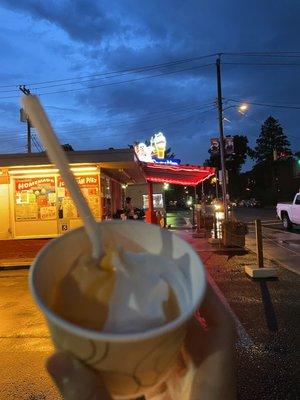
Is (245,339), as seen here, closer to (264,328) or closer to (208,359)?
(264,328)

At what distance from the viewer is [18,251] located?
15.9 metres

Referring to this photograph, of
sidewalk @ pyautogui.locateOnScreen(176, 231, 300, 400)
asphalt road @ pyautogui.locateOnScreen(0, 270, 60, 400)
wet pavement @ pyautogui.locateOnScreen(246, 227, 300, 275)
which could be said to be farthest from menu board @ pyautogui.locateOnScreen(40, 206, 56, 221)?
wet pavement @ pyautogui.locateOnScreen(246, 227, 300, 275)

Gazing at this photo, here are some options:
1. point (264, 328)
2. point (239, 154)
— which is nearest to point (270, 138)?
point (239, 154)

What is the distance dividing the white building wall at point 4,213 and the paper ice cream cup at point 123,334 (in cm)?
1620

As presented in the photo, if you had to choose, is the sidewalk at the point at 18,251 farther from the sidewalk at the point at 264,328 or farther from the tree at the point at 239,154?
the tree at the point at 239,154

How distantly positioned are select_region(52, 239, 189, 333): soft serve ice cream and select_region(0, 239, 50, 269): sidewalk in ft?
47.5

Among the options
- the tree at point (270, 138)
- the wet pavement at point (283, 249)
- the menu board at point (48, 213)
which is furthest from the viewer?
the tree at point (270, 138)

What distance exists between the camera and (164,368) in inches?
49.2

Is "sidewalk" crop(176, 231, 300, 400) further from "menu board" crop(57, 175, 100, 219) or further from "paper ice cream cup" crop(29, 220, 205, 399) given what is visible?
"menu board" crop(57, 175, 100, 219)

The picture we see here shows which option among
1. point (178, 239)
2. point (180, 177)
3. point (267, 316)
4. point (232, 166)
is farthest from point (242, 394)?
point (232, 166)

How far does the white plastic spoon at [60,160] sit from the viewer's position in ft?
3.72

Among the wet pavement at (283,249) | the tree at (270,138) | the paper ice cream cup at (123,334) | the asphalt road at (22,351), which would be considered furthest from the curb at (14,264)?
the tree at (270,138)

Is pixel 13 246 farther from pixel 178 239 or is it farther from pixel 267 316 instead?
pixel 178 239

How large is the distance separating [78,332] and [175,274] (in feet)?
1.05
